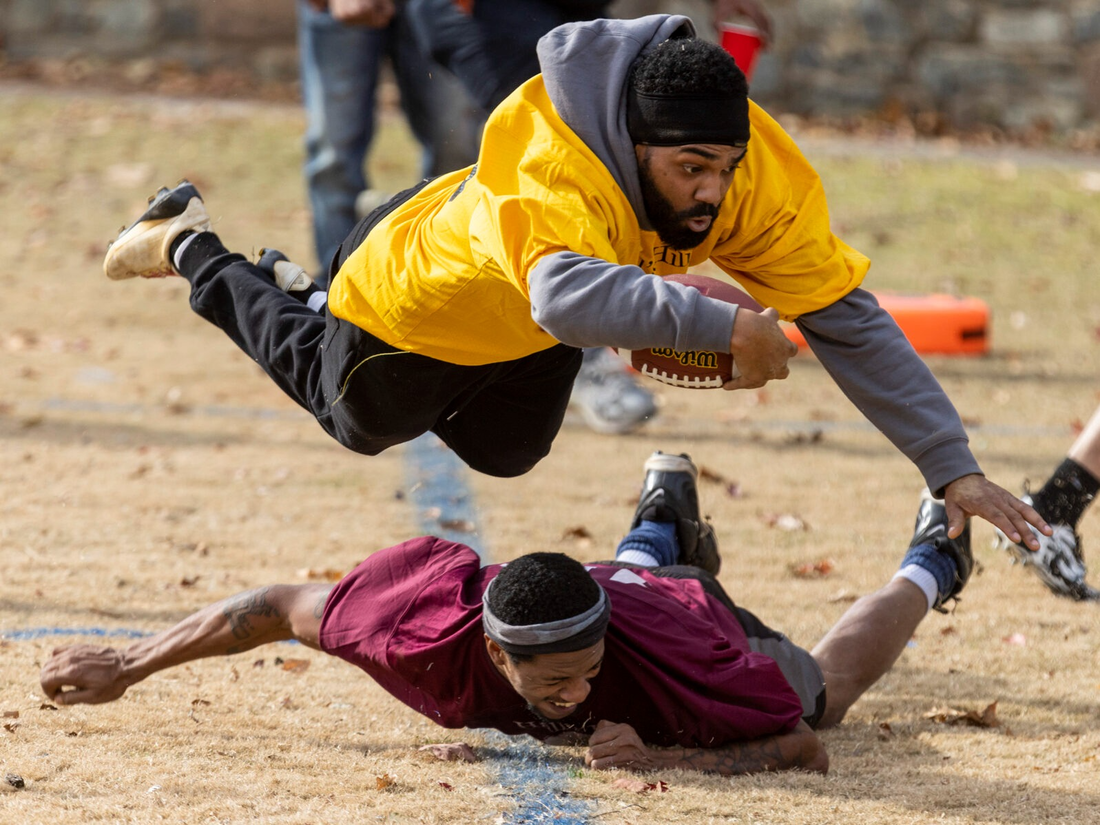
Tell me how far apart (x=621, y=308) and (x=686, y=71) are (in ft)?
1.97

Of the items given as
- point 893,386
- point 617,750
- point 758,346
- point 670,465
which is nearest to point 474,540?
point 670,465

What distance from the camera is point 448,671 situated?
3.31 m

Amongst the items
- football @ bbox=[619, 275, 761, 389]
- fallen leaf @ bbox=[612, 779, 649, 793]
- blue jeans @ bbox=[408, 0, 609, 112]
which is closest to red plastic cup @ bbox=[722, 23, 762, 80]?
blue jeans @ bbox=[408, 0, 609, 112]

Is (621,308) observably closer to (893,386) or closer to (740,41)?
(893,386)

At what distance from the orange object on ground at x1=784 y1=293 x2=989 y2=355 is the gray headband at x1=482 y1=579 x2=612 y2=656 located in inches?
202

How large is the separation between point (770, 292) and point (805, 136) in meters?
9.52

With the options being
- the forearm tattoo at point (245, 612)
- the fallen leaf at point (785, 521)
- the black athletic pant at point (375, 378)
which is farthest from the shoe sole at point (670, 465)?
the forearm tattoo at point (245, 612)

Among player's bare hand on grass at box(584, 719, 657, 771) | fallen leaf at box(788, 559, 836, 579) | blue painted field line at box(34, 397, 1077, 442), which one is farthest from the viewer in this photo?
blue painted field line at box(34, 397, 1077, 442)

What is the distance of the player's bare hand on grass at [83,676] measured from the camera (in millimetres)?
3398

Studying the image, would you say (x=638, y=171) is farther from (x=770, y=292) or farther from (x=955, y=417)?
(x=955, y=417)

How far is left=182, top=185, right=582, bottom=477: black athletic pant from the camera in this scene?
353 cm

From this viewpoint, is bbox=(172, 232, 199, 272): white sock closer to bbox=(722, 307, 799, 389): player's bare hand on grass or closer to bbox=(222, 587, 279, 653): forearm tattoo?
bbox=(222, 587, 279, 653): forearm tattoo

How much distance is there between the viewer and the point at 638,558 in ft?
13.8

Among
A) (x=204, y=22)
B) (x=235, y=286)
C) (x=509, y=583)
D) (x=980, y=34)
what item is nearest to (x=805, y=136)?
(x=980, y=34)
